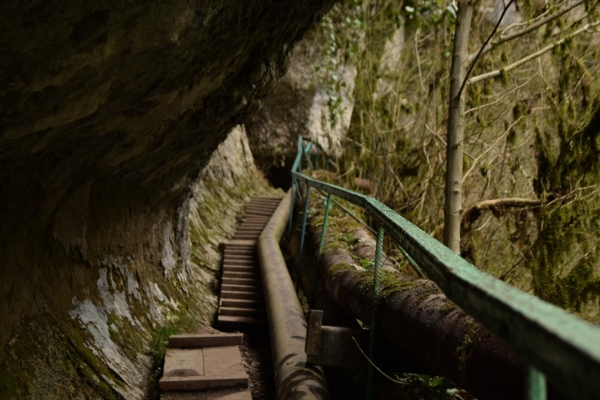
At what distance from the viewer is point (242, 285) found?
22.9 ft

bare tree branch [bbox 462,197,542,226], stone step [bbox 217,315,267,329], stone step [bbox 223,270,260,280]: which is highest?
bare tree branch [bbox 462,197,542,226]

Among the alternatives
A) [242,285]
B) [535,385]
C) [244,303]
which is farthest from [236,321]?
[535,385]

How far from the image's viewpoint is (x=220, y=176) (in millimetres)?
11680

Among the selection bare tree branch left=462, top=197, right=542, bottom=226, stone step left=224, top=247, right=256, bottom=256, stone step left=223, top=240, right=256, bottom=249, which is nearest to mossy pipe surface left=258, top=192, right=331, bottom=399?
stone step left=224, top=247, right=256, bottom=256

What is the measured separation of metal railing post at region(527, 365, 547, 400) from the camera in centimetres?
90

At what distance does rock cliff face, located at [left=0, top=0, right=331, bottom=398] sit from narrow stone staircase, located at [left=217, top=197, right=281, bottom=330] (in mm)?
872

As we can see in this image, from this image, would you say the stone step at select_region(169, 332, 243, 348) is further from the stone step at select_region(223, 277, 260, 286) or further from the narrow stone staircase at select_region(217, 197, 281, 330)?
the stone step at select_region(223, 277, 260, 286)

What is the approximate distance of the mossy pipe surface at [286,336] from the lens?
3238 millimetres

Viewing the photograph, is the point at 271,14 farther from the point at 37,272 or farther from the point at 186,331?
the point at 186,331

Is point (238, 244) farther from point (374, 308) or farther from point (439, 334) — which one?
point (439, 334)

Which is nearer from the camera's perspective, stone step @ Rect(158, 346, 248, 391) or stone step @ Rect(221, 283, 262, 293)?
stone step @ Rect(158, 346, 248, 391)

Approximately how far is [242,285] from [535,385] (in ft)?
20.3

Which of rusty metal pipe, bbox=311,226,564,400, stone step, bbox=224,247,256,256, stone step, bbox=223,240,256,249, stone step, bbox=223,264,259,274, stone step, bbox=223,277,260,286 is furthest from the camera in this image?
stone step, bbox=223,240,256,249

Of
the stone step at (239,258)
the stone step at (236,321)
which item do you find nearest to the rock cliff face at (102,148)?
the stone step at (236,321)
